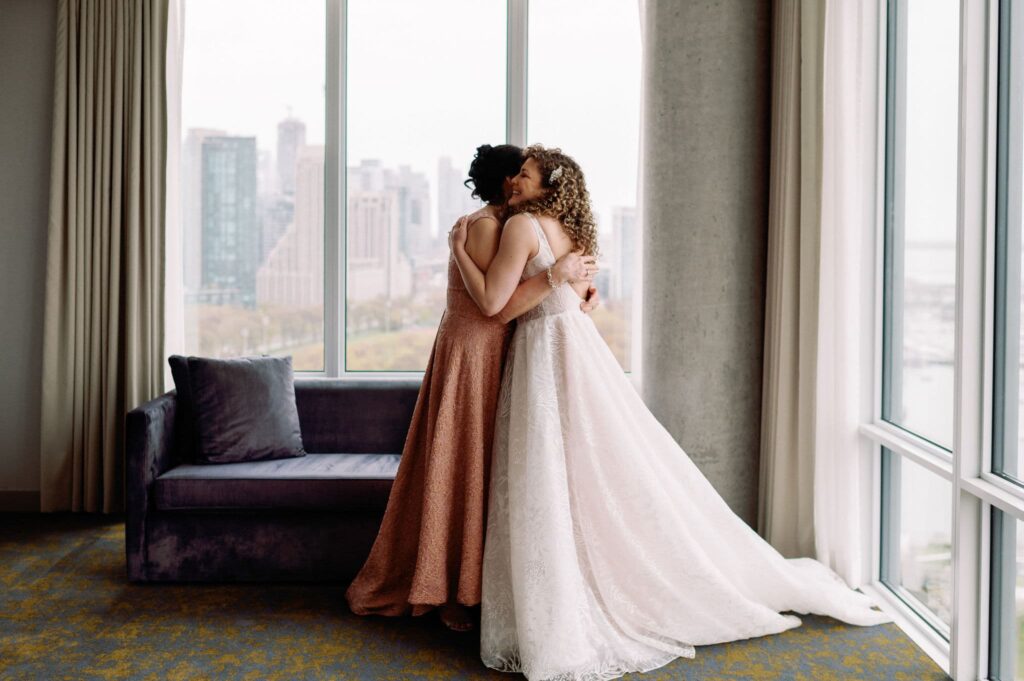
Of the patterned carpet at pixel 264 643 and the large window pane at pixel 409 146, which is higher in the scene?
the large window pane at pixel 409 146

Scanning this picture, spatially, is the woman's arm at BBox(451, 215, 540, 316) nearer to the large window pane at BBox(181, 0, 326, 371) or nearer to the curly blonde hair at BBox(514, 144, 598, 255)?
the curly blonde hair at BBox(514, 144, 598, 255)

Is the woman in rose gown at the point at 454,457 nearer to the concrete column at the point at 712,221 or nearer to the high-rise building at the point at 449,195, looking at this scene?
the concrete column at the point at 712,221

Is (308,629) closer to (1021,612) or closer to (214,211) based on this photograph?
(1021,612)

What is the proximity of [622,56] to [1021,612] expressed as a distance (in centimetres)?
336

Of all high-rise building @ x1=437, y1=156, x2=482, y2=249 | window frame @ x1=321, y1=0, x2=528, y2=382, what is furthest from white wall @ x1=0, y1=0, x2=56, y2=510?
high-rise building @ x1=437, y1=156, x2=482, y2=249

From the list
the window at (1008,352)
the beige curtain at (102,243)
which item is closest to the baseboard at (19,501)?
the beige curtain at (102,243)

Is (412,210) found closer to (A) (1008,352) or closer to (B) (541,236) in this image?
(B) (541,236)

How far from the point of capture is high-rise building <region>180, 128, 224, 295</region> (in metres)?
4.88

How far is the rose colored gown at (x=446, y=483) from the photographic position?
312 centimetres

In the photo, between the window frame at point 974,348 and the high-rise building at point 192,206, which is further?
the high-rise building at point 192,206

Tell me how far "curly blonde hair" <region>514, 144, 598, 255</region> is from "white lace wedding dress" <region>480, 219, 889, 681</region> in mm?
110

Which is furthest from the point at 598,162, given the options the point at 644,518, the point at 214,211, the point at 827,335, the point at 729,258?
the point at 644,518

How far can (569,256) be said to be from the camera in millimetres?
3217

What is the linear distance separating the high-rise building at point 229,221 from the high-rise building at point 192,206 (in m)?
0.02
